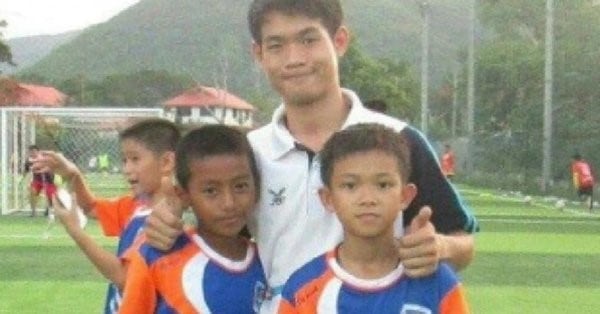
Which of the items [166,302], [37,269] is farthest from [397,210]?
[37,269]

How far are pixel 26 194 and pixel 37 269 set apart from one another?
15.1 metres

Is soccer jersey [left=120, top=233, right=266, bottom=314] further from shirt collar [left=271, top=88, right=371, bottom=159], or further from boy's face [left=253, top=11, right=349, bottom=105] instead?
boy's face [left=253, top=11, right=349, bottom=105]

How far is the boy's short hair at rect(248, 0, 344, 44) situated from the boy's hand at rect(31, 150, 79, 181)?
4.28 ft

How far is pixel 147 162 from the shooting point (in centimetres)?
521

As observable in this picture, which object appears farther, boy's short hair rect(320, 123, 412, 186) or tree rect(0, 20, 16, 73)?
tree rect(0, 20, 16, 73)

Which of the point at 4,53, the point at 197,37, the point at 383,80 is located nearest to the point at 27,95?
the point at 4,53

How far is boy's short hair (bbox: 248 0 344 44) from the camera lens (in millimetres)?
3805

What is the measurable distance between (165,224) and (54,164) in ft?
4.31

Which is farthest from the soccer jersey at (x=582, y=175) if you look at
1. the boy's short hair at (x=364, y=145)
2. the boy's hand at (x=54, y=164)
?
the boy's short hair at (x=364, y=145)

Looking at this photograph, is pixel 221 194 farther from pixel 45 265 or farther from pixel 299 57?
pixel 45 265

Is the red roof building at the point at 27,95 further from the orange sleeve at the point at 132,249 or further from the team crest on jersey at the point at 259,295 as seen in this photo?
the team crest on jersey at the point at 259,295

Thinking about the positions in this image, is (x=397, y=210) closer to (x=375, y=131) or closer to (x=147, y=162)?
(x=375, y=131)

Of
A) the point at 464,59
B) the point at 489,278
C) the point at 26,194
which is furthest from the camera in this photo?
the point at 464,59

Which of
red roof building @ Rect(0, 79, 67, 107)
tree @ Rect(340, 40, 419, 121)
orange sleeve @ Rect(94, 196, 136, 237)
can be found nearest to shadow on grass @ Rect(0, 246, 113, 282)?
orange sleeve @ Rect(94, 196, 136, 237)
